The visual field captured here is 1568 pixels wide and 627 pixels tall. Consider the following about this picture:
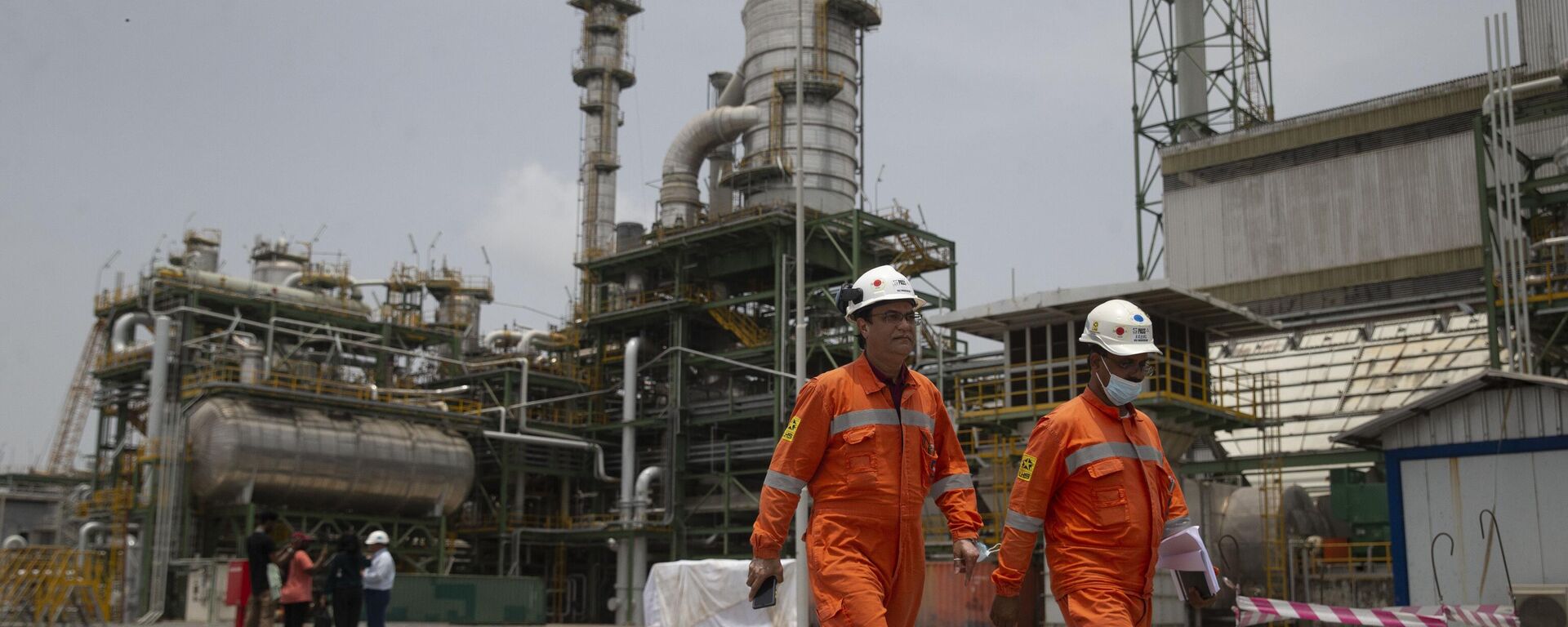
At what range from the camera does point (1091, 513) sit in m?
7.11

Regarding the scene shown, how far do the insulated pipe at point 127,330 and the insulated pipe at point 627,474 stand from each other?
14.5 metres

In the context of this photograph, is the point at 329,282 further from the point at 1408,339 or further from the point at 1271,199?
the point at 1408,339

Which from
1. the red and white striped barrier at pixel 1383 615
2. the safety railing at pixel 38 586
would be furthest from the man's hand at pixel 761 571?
the safety railing at pixel 38 586

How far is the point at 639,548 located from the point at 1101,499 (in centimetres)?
3856

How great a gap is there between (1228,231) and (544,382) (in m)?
22.8

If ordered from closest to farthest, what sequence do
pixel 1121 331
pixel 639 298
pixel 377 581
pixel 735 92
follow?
pixel 1121 331
pixel 377 581
pixel 639 298
pixel 735 92

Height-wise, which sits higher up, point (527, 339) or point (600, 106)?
point (600, 106)

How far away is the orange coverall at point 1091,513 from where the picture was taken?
6.96 meters

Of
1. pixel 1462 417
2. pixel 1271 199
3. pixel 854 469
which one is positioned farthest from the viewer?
pixel 1271 199

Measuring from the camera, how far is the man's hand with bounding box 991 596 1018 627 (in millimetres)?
6988

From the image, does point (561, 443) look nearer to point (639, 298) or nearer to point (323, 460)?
point (639, 298)

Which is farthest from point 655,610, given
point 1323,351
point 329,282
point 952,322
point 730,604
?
point 329,282

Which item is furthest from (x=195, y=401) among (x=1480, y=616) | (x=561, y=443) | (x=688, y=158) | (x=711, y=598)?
(x=1480, y=616)

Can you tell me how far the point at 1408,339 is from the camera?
37406 millimetres
